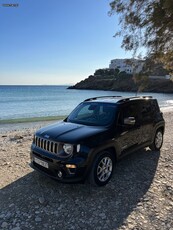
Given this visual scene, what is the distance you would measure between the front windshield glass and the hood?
0.30 m

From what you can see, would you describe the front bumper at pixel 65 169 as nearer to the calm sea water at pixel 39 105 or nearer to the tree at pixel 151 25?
the tree at pixel 151 25

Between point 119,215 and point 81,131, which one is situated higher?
point 81,131

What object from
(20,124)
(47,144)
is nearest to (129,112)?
(47,144)

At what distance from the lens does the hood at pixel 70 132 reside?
3808 millimetres

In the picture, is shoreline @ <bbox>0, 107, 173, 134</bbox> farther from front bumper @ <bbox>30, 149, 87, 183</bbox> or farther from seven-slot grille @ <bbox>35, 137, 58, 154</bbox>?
front bumper @ <bbox>30, 149, 87, 183</bbox>

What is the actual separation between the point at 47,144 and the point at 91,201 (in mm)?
1389

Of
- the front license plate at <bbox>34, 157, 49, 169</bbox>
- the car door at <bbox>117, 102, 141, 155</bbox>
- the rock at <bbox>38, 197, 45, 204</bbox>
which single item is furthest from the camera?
the car door at <bbox>117, 102, 141, 155</bbox>

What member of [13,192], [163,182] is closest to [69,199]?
[13,192]

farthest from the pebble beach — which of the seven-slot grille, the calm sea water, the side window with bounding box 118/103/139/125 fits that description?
the calm sea water

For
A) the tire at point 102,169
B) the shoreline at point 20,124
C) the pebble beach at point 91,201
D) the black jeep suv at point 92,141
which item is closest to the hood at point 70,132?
the black jeep suv at point 92,141

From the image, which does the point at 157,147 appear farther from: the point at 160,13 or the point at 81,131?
the point at 160,13

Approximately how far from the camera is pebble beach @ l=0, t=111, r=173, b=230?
3.05 meters

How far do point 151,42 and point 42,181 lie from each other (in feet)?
20.0

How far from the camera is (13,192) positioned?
13.0ft
